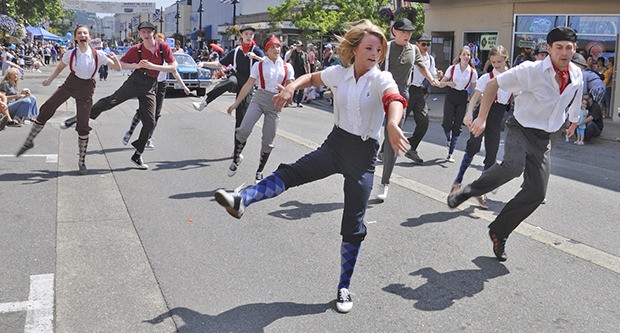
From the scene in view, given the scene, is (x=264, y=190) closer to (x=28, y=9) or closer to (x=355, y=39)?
(x=355, y=39)

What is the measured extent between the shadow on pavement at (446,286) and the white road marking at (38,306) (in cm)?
226

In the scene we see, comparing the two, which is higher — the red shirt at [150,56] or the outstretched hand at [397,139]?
the red shirt at [150,56]

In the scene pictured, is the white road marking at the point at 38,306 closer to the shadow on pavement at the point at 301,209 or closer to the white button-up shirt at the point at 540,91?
the shadow on pavement at the point at 301,209

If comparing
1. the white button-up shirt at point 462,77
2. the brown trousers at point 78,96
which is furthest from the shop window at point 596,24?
the brown trousers at point 78,96

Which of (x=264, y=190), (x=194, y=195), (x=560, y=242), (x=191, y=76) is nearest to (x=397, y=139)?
(x=264, y=190)

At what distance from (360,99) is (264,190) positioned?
0.86 meters

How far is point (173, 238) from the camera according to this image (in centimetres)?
592

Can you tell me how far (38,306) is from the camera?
14.2 feet

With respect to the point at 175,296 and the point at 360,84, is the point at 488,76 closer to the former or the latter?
the point at 360,84

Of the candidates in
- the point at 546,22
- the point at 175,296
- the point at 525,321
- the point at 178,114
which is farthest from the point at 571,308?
the point at 546,22

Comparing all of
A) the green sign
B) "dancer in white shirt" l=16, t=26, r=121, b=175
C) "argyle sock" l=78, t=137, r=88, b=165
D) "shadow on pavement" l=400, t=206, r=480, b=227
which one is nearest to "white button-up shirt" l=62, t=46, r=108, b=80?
"dancer in white shirt" l=16, t=26, r=121, b=175

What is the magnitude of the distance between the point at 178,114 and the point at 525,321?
13.8 m

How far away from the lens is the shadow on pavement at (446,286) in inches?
181

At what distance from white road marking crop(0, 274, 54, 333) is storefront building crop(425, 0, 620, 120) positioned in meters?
15.4
